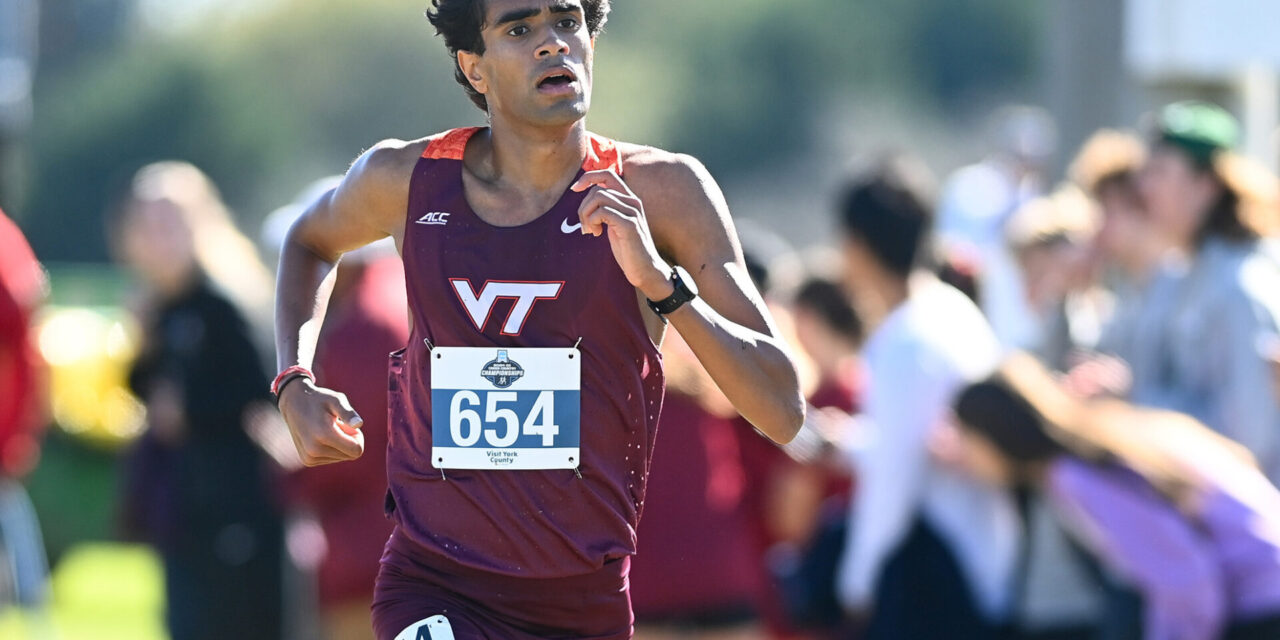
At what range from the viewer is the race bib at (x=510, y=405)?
12.4ft

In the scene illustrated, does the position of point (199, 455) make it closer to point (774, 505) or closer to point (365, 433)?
point (365, 433)

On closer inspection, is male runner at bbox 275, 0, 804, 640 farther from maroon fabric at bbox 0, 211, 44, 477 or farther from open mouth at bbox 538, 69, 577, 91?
maroon fabric at bbox 0, 211, 44, 477

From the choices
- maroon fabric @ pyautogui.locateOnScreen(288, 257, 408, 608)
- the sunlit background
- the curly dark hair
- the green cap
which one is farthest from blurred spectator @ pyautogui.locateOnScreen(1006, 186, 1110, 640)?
the sunlit background

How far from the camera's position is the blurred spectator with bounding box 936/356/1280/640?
600 centimetres

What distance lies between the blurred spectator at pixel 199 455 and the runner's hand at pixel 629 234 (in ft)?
14.1


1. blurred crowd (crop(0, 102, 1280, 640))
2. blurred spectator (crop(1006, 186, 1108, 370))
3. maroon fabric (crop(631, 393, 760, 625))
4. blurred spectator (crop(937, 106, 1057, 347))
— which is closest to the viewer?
blurred crowd (crop(0, 102, 1280, 640))

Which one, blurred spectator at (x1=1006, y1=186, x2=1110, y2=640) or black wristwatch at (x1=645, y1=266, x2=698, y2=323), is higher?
black wristwatch at (x1=645, y1=266, x2=698, y2=323)

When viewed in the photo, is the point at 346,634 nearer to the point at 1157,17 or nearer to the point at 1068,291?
the point at 1068,291

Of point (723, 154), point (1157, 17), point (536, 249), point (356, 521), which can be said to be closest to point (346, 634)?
point (356, 521)

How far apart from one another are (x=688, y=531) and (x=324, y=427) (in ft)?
9.45

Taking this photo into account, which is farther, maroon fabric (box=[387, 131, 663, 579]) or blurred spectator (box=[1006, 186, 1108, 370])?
blurred spectator (box=[1006, 186, 1108, 370])

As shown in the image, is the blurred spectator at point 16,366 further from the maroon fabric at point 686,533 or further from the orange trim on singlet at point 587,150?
the orange trim on singlet at point 587,150

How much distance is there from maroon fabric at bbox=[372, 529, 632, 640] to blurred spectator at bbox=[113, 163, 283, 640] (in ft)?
12.8

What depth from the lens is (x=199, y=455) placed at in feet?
25.2
